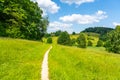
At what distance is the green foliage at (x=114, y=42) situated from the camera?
103 m

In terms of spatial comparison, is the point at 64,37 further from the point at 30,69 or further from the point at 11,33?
the point at 30,69

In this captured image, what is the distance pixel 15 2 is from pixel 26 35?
47.9ft

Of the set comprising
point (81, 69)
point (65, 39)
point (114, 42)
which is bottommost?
point (81, 69)

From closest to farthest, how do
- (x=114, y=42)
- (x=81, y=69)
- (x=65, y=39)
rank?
(x=81, y=69) < (x=114, y=42) < (x=65, y=39)

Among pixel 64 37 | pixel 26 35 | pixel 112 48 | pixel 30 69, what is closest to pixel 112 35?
pixel 112 48

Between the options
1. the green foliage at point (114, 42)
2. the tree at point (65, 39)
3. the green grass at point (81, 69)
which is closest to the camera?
the green grass at point (81, 69)

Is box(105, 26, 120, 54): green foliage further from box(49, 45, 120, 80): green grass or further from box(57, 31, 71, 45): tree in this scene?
box(49, 45, 120, 80): green grass

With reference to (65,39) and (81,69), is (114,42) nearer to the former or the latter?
(65,39)

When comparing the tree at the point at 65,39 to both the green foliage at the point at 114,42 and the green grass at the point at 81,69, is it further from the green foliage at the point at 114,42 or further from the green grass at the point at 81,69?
the green grass at the point at 81,69

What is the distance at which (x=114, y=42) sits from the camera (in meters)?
104

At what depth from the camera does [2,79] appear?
17.5m

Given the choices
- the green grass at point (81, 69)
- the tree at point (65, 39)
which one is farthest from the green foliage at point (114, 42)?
the green grass at point (81, 69)

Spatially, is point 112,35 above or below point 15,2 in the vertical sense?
below

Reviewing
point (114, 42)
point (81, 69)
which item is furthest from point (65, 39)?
point (81, 69)
